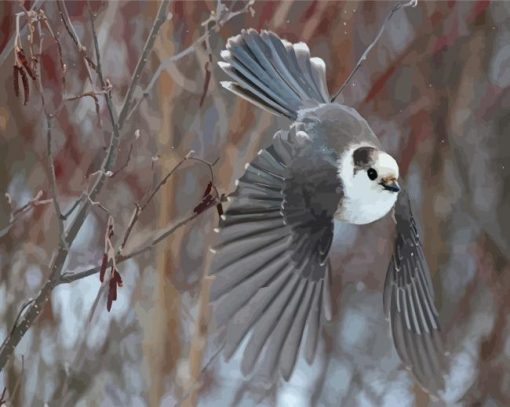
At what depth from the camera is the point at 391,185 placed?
57 centimetres

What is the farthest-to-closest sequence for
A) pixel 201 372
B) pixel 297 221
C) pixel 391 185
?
pixel 201 372 < pixel 297 221 < pixel 391 185

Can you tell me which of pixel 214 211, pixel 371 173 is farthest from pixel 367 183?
pixel 214 211

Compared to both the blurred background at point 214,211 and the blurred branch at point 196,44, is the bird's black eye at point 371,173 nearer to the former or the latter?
the blurred branch at point 196,44

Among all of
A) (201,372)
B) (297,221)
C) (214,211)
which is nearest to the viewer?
(297,221)

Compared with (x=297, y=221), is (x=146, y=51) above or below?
above

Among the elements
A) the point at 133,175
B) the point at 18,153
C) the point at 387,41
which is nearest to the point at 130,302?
the point at 133,175

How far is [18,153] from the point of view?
170cm

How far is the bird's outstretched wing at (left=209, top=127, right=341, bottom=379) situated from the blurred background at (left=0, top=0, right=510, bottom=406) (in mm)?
782

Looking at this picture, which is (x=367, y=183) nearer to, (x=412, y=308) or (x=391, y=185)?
(x=391, y=185)

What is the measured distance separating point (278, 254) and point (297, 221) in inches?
1.2

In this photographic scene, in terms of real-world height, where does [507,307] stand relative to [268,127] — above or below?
below

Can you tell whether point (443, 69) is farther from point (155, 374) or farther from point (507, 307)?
point (155, 374)

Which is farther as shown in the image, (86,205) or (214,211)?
(214,211)

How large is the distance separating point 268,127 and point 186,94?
0.77ft
